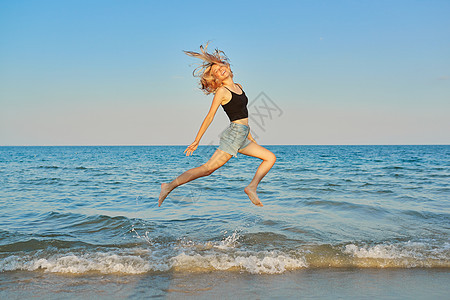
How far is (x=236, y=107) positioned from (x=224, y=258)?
7.29ft

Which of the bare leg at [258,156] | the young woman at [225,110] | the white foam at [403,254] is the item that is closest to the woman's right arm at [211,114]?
the young woman at [225,110]

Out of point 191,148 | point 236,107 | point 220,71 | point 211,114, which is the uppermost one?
point 220,71

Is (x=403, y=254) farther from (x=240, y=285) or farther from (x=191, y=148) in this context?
(x=191, y=148)

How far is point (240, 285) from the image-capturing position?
4582 millimetres

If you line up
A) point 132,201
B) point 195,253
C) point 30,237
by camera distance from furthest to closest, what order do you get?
1. point 132,201
2. point 30,237
3. point 195,253

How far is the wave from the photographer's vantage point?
528 centimetres

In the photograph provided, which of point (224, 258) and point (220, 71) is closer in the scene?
point (220, 71)

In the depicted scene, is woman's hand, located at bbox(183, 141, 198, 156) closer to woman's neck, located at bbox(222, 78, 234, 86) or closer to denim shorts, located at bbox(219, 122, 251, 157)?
denim shorts, located at bbox(219, 122, 251, 157)

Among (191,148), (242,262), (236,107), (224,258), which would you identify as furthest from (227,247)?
(236,107)

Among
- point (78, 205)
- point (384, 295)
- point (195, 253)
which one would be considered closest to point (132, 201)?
point (78, 205)

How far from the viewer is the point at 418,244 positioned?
6.27 m

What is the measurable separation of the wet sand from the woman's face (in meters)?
2.58

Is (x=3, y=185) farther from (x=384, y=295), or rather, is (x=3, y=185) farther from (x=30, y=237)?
(x=384, y=295)

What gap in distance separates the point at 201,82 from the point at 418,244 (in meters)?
4.41
